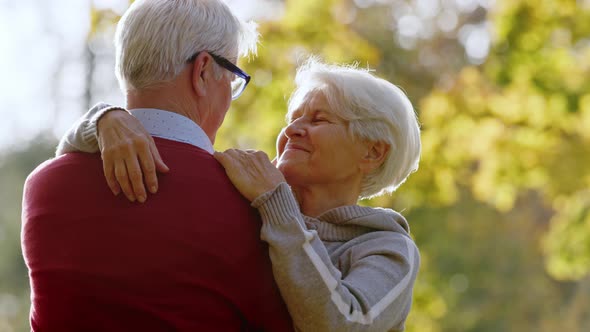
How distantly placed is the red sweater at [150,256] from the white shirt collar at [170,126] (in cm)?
9

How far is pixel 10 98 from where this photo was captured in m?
17.8

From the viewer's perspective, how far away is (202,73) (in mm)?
2355

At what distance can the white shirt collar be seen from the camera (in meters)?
2.25

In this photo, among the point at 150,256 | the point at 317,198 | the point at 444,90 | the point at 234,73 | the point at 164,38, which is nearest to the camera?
the point at 150,256

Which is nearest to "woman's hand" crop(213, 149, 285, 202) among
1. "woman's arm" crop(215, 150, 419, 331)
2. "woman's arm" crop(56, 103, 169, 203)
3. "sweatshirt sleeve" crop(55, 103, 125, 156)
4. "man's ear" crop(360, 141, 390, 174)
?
"woman's arm" crop(215, 150, 419, 331)

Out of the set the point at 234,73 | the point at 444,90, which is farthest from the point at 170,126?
the point at 444,90

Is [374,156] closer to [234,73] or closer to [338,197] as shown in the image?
[338,197]

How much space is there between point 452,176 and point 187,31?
26.4 feet

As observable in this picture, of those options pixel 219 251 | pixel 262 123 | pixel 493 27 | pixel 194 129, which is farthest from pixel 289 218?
pixel 493 27

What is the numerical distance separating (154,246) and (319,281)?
0.39 m

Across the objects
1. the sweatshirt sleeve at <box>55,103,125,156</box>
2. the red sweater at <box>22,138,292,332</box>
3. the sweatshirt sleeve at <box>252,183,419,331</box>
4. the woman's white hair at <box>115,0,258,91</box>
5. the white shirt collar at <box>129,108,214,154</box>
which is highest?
the woman's white hair at <box>115,0,258,91</box>

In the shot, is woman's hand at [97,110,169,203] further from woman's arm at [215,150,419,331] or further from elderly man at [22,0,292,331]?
woman's arm at [215,150,419,331]

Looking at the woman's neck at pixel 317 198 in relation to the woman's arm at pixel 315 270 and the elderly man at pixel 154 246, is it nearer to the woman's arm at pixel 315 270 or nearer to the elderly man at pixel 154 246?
the woman's arm at pixel 315 270

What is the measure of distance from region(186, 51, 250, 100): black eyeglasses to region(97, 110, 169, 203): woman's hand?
0.27m
